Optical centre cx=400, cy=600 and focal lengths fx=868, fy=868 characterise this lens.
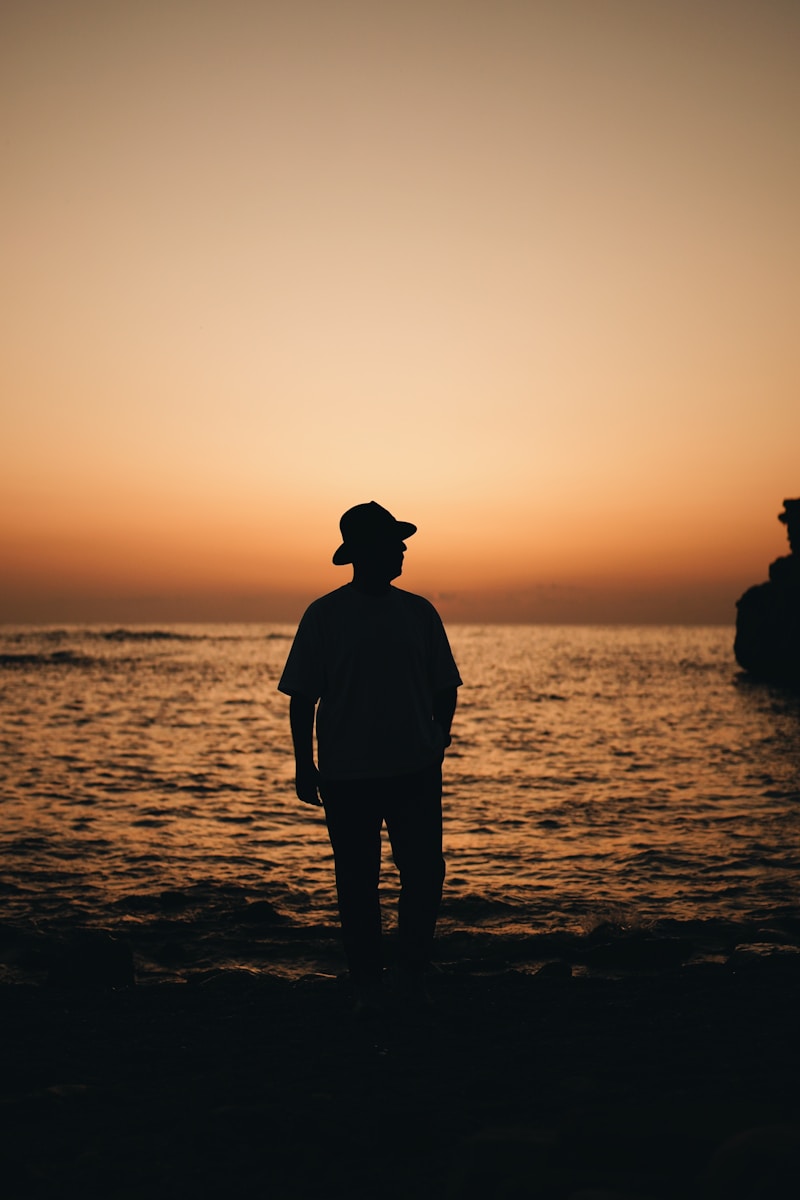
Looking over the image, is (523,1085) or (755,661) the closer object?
(523,1085)

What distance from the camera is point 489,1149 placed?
10.5 feet

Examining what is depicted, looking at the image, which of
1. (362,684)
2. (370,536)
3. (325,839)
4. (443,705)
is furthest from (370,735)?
(325,839)

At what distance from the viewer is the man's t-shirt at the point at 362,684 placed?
4.96m

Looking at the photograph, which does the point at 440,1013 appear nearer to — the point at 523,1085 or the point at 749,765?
the point at 523,1085

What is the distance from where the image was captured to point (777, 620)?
68000 mm

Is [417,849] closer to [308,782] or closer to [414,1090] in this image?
[308,782]

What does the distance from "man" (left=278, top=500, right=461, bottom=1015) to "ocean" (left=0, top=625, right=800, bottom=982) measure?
3316 mm

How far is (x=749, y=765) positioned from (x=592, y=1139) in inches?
897

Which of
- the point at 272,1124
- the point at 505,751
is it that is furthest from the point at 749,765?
the point at 272,1124

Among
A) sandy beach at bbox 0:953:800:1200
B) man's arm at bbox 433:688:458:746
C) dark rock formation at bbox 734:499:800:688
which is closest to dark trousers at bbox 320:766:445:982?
man's arm at bbox 433:688:458:746

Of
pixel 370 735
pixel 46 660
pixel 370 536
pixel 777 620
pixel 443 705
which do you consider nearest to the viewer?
pixel 370 735

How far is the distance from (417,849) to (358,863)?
0.36 meters

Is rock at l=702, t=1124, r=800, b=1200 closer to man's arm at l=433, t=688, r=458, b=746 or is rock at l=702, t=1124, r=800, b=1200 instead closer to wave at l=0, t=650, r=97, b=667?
man's arm at l=433, t=688, r=458, b=746

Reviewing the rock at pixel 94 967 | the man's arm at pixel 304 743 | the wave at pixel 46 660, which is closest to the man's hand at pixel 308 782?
the man's arm at pixel 304 743
